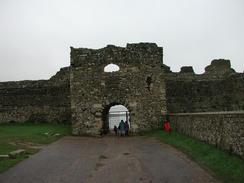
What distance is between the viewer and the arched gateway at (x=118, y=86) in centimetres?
2125

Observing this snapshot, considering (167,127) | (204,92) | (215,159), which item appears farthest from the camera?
(204,92)

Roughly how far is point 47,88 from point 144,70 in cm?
919

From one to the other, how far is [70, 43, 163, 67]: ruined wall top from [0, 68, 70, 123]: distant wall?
18.1ft

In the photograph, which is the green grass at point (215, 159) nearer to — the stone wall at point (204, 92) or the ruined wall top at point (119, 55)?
the ruined wall top at point (119, 55)

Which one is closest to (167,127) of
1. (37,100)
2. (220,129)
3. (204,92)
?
(204,92)

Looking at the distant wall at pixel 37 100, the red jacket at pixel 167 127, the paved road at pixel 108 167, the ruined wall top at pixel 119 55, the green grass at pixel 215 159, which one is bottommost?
the paved road at pixel 108 167

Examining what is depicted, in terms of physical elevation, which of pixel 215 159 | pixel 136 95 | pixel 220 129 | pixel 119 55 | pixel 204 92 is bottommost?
pixel 215 159

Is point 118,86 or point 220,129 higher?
point 118,86

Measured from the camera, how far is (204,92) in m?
26.5

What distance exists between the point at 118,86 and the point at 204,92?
809 cm

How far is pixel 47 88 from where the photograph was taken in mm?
27469

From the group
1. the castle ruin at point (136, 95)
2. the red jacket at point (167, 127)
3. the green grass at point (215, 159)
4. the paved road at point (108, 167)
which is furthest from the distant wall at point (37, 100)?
the green grass at point (215, 159)

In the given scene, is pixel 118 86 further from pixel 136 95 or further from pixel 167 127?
pixel 167 127

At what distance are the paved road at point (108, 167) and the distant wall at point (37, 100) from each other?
470 inches
